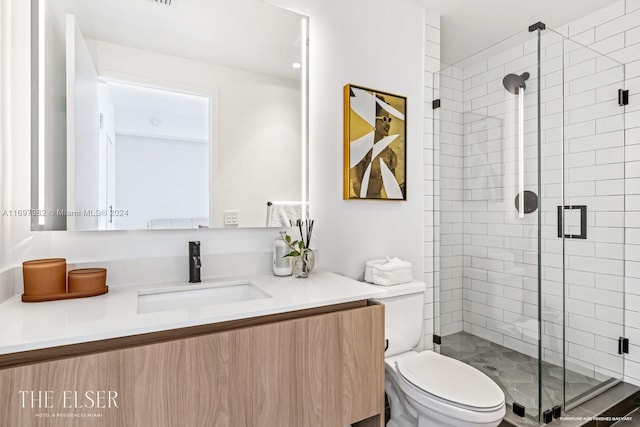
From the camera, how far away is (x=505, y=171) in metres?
1.87

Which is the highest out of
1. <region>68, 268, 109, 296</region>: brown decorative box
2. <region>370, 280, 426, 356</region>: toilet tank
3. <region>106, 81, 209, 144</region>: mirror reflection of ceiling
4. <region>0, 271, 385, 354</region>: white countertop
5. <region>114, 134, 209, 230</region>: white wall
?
<region>106, 81, 209, 144</region>: mirror reflection of ceiling

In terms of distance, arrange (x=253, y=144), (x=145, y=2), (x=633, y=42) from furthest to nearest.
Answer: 1. (x=633, y=42)
2. (x=253, y=144)
3. (x=145, y=2)

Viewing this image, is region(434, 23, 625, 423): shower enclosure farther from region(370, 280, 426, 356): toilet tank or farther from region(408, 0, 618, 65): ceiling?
region(370, 280, 426, 356): toilet tank

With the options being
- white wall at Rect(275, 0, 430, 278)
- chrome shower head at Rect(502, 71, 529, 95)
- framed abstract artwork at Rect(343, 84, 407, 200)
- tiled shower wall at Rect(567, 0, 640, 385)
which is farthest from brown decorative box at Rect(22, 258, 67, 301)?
tiled shower wall at Rect(567, 0, 640, 385)

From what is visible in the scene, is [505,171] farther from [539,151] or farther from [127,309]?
[127,309]

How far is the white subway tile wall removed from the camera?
1.80 m

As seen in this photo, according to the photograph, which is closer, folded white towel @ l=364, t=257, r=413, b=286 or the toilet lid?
the toilet lid

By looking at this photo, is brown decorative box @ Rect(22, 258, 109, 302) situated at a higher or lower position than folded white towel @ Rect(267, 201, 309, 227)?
lower

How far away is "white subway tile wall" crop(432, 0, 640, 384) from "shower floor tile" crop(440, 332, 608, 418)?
0.19 ft

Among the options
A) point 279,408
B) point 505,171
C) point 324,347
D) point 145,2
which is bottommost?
point 279,408

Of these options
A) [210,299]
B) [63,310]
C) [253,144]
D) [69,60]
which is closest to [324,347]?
[210,299]

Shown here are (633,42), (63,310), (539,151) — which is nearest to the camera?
(63,310)

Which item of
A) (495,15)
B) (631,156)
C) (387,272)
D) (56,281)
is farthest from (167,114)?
(631,156)

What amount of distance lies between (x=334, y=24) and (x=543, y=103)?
3.82ft
